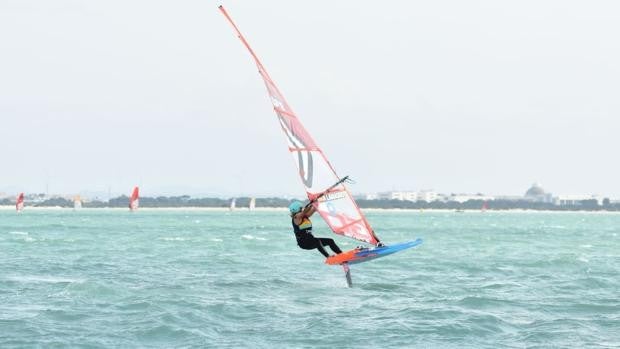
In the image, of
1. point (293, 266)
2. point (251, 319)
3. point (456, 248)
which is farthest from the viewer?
point (456, 248)

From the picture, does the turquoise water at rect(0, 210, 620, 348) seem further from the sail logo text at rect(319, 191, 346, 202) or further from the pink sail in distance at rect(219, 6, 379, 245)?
the sail logo text at rect(319, 191, 346, 202)

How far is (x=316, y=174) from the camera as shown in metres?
23.1

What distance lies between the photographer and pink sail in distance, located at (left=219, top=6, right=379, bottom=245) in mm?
23031

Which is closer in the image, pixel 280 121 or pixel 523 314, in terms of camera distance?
pixel 523 314

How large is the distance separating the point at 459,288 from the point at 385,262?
36.7 feet

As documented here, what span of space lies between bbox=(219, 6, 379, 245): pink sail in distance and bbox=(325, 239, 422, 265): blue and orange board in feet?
1.24

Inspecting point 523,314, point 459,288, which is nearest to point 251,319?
point 523,314

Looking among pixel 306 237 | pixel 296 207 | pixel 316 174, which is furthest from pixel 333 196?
pixel 306 237

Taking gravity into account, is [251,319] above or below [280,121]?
below

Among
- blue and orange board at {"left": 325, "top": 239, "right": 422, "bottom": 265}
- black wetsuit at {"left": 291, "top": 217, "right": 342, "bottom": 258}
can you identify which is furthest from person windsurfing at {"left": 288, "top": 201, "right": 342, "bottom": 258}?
blue and orange board at {"left": 325, "top": 239, "right": 422, "bottom": 265}

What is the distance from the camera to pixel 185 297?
2352 centimetres

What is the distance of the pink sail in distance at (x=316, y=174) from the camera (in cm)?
2303

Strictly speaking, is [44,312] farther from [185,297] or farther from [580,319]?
[580,319]

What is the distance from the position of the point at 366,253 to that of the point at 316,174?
94.4 inches
